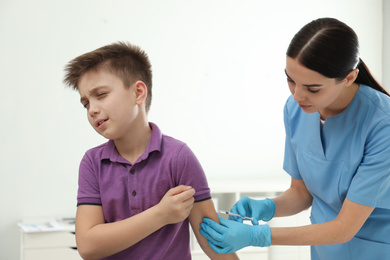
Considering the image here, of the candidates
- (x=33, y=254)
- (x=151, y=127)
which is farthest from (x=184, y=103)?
(x=151, y=127)

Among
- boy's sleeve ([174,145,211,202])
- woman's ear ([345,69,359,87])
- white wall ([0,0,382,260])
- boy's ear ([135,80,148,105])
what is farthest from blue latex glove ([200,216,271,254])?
white wall ([0,0,382,260])

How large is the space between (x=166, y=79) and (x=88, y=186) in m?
2.08

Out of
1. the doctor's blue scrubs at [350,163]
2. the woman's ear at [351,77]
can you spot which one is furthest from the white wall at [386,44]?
the woman's ear at [351,77]

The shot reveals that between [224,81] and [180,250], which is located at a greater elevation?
[224,81]

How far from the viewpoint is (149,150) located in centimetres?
122

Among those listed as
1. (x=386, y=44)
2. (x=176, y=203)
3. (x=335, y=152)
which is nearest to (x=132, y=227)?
(x=176, y=203)

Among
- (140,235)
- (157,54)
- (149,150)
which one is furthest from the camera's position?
(157,54)

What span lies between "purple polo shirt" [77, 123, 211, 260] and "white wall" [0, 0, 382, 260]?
1.89 m

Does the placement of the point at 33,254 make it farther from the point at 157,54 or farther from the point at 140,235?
the point at 140,235

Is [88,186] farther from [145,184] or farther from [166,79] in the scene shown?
[166,79]

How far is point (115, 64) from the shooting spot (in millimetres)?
1246

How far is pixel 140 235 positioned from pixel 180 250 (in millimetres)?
159

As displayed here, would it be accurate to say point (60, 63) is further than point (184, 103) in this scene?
No

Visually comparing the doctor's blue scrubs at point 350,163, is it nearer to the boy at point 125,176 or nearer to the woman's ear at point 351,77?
the woman's ear at point 351,77
